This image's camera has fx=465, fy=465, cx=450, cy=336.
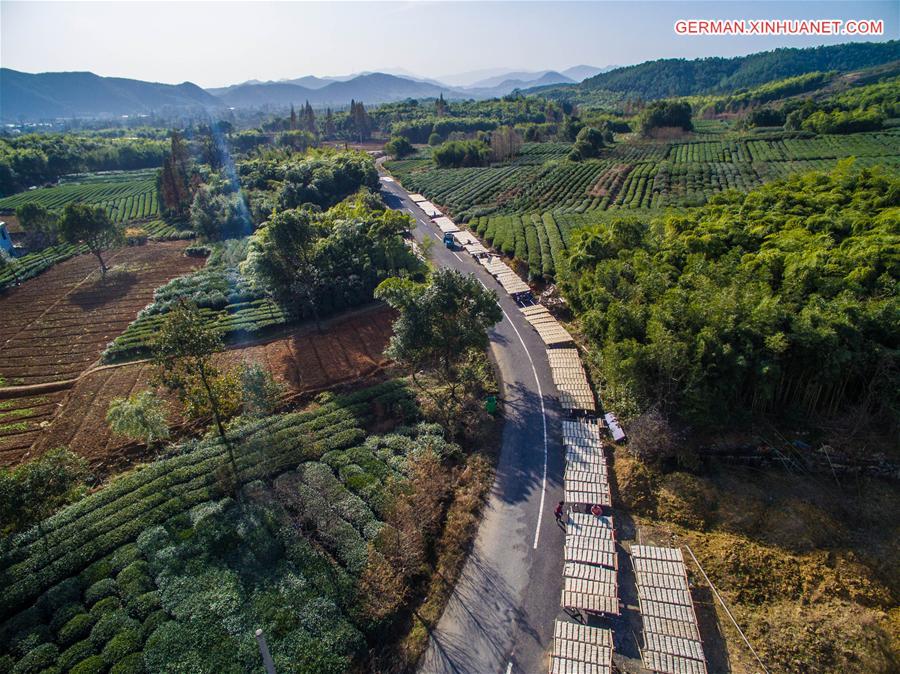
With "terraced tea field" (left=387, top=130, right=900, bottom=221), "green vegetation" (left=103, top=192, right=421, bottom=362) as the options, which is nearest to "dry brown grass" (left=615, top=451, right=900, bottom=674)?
"green vegetation" (left=103, top=192, right=421, bottom=362)

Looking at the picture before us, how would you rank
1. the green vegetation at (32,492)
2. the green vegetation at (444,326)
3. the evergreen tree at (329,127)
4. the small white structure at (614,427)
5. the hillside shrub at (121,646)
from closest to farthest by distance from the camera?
the hillside shrub at (121,646), the green vegetation at (32,492), the small white structure at (614,427), the green vegetation at (444,326), the evergreen tree at (329,127)

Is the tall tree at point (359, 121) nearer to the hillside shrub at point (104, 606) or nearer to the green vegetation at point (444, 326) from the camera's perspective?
the green vegetation at point (444, 326)

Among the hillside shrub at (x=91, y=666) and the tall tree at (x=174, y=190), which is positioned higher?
the tall tree at (x=174, y=190)

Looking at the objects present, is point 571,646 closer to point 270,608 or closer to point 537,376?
point 270,608

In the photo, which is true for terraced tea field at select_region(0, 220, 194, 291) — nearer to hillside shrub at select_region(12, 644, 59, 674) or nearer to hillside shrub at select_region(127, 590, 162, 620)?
hillside shrub at select_region(12, 644, 59, 674)

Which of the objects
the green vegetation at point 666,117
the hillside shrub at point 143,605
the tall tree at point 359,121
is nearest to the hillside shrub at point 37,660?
the hillside shrub at point 143,605

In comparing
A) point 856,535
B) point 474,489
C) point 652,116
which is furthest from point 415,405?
point 652,116
